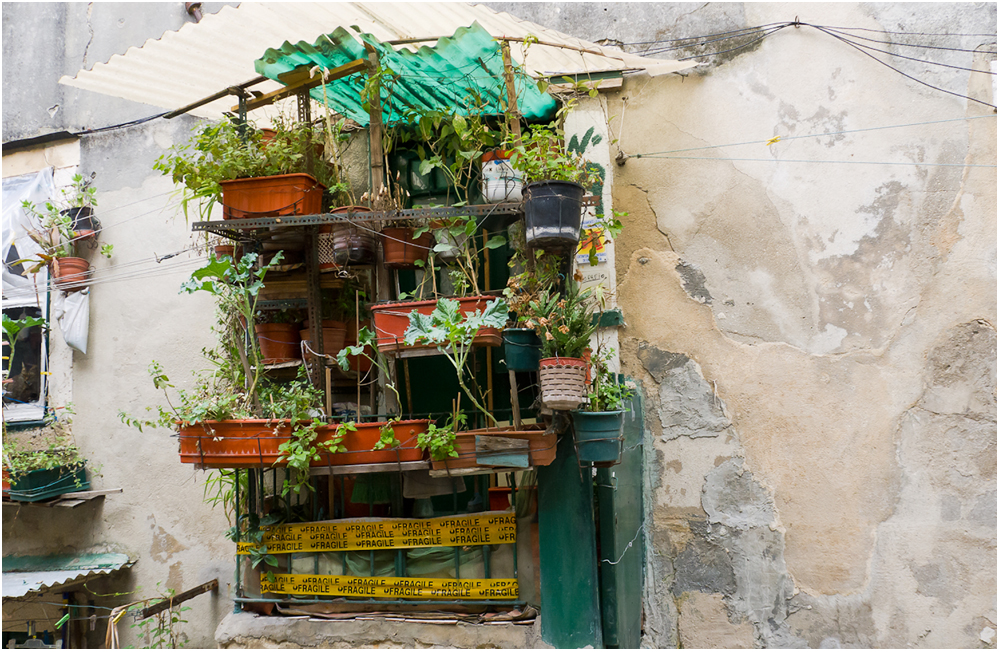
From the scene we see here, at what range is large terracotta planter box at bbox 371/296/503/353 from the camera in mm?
3521

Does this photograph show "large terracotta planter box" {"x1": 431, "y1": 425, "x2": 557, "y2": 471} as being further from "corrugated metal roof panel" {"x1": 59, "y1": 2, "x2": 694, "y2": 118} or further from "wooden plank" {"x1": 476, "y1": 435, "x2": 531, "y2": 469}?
"corrugated metal roof panel" {"x1": 59, "y1": 2, "x2": 694, "y2": 118}

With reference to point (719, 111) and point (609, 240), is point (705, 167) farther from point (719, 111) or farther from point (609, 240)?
point (609, 240)

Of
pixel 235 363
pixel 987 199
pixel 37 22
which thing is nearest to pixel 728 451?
pixel 987 199

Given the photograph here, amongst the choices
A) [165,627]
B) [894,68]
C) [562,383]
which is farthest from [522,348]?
[165,627]

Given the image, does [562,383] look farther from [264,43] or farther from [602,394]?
[264,43]

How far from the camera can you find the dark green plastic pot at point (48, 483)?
513cm

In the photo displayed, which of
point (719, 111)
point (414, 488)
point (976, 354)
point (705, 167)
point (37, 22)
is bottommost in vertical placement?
point (414, 488)

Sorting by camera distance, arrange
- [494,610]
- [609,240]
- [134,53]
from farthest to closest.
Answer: [609,240]
[134,53]
[494,610]

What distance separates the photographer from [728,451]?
4219 millimetres

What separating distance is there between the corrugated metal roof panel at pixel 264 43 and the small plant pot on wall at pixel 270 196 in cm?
88

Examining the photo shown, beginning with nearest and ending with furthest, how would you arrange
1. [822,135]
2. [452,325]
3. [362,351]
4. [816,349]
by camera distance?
1. [452,325]
2. [362,351]
3. [816,349]
4. [822,135]

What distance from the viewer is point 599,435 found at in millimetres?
3447

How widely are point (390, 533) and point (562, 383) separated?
1453 mm

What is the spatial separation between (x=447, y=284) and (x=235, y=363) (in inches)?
57.0
